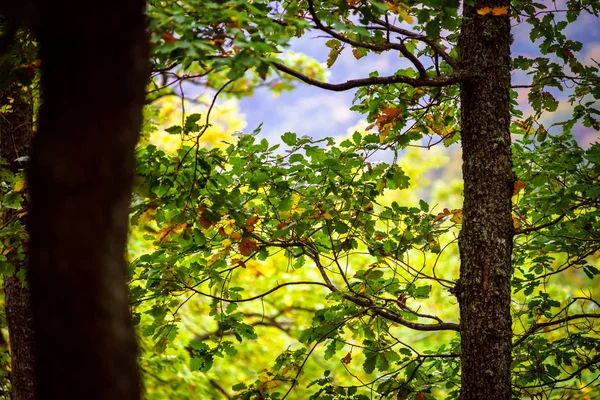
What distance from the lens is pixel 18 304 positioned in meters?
5.27

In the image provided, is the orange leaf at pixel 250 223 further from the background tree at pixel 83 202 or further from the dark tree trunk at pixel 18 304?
the dark tree trunk at pixel 18 304

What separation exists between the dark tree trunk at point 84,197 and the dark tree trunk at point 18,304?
4.13 meters

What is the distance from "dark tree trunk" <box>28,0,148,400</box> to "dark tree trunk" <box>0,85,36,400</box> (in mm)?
4129

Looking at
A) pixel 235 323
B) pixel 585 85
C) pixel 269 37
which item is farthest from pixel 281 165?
pixel 585 85

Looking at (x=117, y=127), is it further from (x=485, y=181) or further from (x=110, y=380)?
(x=485, y=181)

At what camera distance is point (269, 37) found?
2.23 meters

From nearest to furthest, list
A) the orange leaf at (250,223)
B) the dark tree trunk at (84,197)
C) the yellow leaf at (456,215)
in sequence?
the dark tree trunk at (84,197)
the orange leaf at (250,223)
the yellow leaf at (456,215)

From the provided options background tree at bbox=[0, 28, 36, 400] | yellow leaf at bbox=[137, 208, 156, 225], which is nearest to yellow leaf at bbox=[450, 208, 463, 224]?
yellow leaf at bbox=[137, 208, 156, 225]

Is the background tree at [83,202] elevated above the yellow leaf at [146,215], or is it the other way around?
the yellow leaf at [146,215]

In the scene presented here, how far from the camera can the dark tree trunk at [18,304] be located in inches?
204

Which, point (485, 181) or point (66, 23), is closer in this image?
point (66, 23)

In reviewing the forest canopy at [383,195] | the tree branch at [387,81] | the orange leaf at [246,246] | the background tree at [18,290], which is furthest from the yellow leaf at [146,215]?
the background tree at [18,290]

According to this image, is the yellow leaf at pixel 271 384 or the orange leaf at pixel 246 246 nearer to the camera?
the orange leaf at pixel 246 246

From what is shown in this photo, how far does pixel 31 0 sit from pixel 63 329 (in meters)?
0.79
